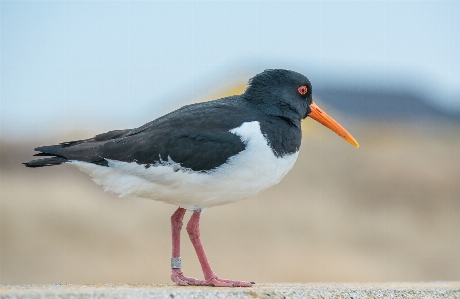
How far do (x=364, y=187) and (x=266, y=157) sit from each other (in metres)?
21.1

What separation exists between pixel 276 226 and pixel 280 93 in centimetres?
1544

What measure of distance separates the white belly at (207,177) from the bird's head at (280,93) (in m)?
0.47

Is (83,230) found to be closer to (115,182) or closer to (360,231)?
(360,231)

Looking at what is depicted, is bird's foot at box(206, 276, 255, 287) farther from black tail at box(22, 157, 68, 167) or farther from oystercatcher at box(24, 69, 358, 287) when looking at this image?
black tail at box(22, 157, 68, 167)

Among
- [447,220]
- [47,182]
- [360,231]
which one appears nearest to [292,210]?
[360,231]

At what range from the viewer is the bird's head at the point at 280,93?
746cm

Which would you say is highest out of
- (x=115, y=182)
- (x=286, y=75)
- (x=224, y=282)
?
(x=286, y=75)

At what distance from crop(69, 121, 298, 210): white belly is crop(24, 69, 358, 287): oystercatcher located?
0.03 ft

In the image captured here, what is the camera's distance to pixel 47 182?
24781 millimetres

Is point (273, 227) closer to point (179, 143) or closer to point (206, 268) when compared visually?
point (206, 268)

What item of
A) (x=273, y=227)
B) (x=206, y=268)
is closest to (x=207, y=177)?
(x=206, y=268)

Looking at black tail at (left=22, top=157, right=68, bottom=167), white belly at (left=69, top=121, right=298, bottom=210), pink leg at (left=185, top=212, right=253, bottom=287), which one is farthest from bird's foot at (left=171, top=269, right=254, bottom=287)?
black tail at (left=22, top=157, right=68, bottom=167)

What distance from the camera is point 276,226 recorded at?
22594mm

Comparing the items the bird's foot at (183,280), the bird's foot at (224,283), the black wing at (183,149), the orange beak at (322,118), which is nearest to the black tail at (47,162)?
the black wing at (183,149)
